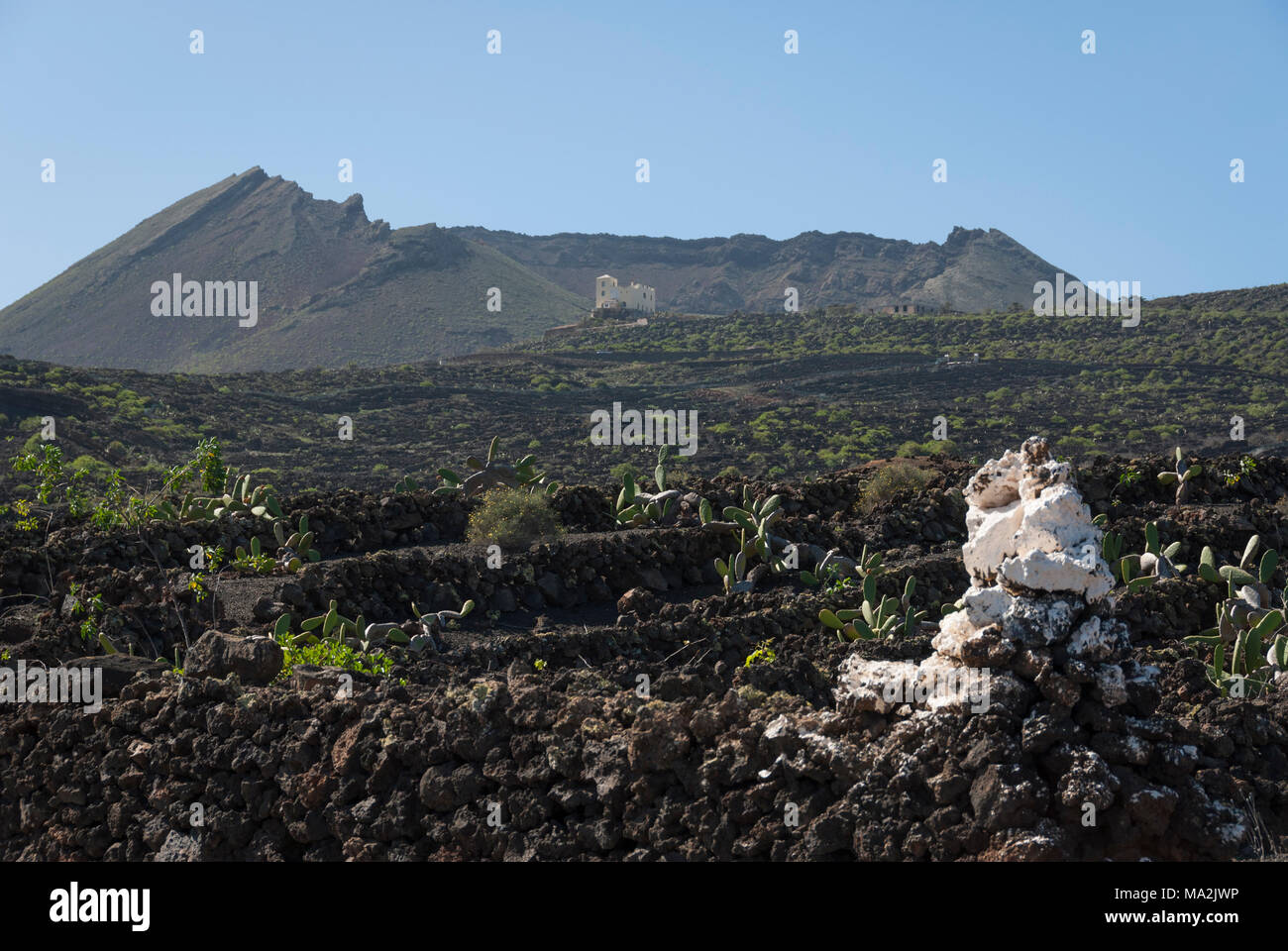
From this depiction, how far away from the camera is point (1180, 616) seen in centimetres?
1238

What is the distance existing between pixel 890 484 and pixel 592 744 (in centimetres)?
1262

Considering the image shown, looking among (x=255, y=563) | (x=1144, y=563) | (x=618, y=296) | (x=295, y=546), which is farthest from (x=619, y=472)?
(x=618, y=296)

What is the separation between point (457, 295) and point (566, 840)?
392ft

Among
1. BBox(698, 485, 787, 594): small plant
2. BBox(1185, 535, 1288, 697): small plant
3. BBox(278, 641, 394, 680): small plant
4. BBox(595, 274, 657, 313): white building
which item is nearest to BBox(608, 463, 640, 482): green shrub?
BBox(698, 485, 787, 594): small plant

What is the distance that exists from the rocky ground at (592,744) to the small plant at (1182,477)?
18.4 feet

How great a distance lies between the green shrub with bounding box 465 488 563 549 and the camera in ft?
48.0

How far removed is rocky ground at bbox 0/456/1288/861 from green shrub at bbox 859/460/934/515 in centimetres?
458

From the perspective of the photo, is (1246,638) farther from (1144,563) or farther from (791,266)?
(791,266)

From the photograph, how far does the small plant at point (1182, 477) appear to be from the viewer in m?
17.9

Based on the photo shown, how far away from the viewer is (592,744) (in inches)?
236

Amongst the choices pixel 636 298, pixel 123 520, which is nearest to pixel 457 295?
pixel 636 298

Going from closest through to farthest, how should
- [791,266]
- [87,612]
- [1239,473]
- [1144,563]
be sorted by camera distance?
[87,612] → [1144,563] → [1239,473] → [791,266]

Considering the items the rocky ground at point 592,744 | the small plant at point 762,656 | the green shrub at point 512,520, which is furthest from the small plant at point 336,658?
the green shrub at point 512,520
